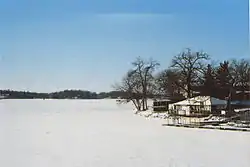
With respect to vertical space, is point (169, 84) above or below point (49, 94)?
above

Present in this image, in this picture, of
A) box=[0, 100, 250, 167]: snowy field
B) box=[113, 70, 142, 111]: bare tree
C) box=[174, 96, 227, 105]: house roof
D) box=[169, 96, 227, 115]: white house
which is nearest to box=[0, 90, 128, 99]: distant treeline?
box=[0, 100, 250, 167]: snowy field

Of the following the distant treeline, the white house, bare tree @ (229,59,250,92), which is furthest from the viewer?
the white house

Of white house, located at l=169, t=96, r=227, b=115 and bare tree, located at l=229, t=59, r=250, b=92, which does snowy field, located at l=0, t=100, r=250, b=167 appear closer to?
bare tree, located at l=229, t=59, r=250, b=92

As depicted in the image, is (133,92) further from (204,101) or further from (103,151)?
(103,151)

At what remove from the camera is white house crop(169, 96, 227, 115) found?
402 inches

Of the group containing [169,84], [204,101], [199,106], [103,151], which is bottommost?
[103,151]

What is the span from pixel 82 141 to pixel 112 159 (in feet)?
4.88

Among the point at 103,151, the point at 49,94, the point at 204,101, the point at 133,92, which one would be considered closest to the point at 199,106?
the point at 204,101

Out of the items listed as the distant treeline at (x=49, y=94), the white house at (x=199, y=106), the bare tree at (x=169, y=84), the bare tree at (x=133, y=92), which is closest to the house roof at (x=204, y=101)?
the white house at (x=199, y=106)

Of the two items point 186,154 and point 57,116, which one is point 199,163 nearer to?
point 186,154

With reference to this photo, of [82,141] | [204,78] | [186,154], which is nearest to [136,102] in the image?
[204,78]

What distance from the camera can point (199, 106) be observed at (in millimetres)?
10445

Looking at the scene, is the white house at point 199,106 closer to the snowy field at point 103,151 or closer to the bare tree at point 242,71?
the bare tree at point 242,71

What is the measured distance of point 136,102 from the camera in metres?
10.3
